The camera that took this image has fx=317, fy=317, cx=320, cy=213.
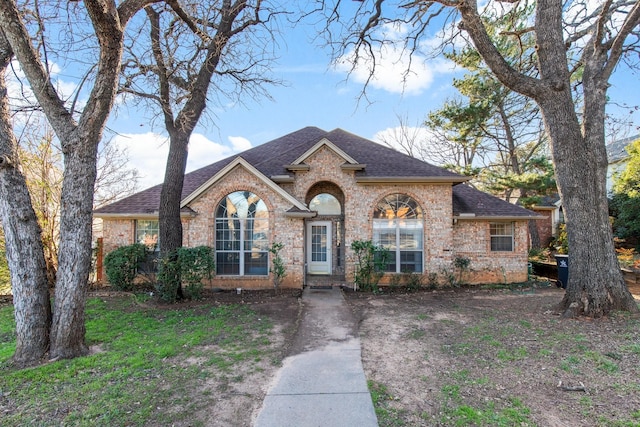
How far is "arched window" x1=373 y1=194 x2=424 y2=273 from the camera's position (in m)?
11.6

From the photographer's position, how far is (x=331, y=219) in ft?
41.2

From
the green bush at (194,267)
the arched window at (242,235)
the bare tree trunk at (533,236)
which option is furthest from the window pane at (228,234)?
the bare tree trunk at (533,236)

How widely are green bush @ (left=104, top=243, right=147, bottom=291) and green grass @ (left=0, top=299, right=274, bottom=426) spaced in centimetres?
310

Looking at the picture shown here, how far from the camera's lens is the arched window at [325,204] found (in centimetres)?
1259

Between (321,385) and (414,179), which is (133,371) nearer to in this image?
(321,385)

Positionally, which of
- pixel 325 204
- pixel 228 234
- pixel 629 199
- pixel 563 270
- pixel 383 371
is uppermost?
pixel 629 199

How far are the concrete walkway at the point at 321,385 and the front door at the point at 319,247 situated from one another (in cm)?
567

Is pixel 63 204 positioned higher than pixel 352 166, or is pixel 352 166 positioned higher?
pixel 352 166

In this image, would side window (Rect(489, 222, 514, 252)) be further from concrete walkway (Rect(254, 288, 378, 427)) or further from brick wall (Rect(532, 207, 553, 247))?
brick wall (Rect(532, 207, 553, 247))

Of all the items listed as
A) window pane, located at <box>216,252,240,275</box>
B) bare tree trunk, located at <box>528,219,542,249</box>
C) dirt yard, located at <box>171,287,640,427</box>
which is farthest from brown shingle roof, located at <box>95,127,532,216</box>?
bare tree trunk, located at <box>528,219,542,249</box>

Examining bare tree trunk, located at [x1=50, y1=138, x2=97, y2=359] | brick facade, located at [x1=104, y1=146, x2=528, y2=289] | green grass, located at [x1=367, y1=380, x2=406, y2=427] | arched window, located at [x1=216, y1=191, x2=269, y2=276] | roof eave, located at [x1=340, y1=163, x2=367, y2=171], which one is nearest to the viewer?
green grass, located at [x1=367, y1=380, x2=406, y2=427]

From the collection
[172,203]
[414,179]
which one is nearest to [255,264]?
[172,203]

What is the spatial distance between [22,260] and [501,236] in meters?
13.6

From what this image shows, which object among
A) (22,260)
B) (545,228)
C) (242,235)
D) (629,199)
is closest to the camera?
(22,260)
